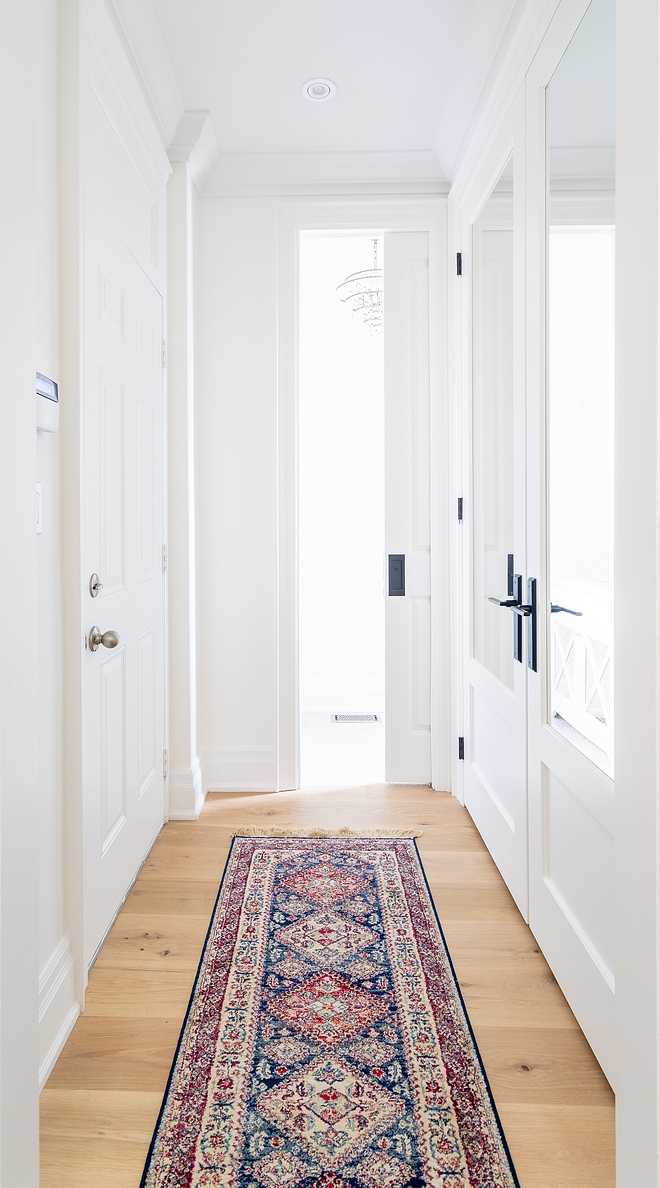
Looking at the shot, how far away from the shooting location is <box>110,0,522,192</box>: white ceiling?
87.6 inches

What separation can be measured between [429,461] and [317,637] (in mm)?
1895

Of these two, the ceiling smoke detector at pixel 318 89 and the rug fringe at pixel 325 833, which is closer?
the ceiling smoke detector at pixel 318 89

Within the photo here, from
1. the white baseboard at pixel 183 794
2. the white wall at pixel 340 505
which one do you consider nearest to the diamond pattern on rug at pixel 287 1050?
the white baseboard at pixel 183 794

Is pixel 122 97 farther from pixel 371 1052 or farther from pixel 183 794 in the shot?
pixel 371 1052

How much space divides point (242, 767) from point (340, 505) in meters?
2.07

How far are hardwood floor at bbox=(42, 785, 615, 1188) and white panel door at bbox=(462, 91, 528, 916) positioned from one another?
19cm

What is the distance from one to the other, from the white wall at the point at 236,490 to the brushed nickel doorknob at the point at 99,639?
1.34 meters

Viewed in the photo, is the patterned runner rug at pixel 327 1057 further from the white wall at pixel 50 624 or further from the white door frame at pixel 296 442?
the white door frame at pixel 296 442

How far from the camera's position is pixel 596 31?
4.99ft

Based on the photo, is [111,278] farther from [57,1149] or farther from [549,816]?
[57,1149]

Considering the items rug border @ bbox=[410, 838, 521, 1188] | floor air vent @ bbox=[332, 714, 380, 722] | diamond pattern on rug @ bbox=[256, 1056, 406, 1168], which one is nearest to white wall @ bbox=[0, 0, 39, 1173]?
diamond pattern on rug @ bbox=[256, 1056, 406, 1168]

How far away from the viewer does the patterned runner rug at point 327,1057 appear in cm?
128

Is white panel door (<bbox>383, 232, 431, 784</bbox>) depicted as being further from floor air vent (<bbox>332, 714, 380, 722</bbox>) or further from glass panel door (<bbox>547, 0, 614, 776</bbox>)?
glass panel door (<bbox>547, 0, 614, 776</bbox>)

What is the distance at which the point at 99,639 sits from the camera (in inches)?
74.0
